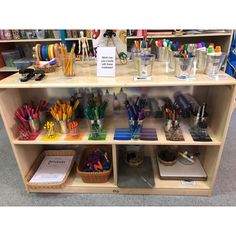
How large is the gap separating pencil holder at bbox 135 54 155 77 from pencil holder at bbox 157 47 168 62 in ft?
0.86

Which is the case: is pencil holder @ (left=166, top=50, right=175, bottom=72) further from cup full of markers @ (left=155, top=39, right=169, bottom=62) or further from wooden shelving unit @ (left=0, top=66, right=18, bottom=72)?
wooden shelving unit @ (left=0, top=66, right=18, bottom=72)

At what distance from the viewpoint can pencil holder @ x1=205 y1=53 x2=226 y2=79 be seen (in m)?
0.90

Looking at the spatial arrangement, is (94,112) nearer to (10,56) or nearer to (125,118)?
(125,118)

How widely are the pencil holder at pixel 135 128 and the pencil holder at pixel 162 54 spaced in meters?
0.44

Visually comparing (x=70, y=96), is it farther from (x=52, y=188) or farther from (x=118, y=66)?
(x=52, y=188)

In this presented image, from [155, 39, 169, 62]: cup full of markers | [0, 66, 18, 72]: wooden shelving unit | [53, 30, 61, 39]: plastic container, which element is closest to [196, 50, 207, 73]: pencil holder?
[155, 39, 169, 62]: cup full of markers

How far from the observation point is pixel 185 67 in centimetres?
93

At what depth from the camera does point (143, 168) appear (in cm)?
131

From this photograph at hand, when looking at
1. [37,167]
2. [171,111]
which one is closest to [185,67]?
[171,111]

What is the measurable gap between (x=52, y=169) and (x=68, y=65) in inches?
28.5

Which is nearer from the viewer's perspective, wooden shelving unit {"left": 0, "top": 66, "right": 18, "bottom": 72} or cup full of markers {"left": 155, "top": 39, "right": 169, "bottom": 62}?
cup full of markers {"left": 155, "top": 39, "right": 169, "bottom": 62}

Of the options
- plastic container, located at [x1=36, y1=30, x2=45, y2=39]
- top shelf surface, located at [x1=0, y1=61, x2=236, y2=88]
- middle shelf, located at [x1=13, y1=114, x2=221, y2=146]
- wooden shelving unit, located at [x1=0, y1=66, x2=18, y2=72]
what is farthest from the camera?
wooden shelving unit, located at [x1=0, y1=66, x2=18, y2=72]

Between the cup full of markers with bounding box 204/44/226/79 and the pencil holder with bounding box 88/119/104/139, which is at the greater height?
the cup full of markers with bounding box 204/44/226/79

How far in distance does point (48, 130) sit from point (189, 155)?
95 cm
